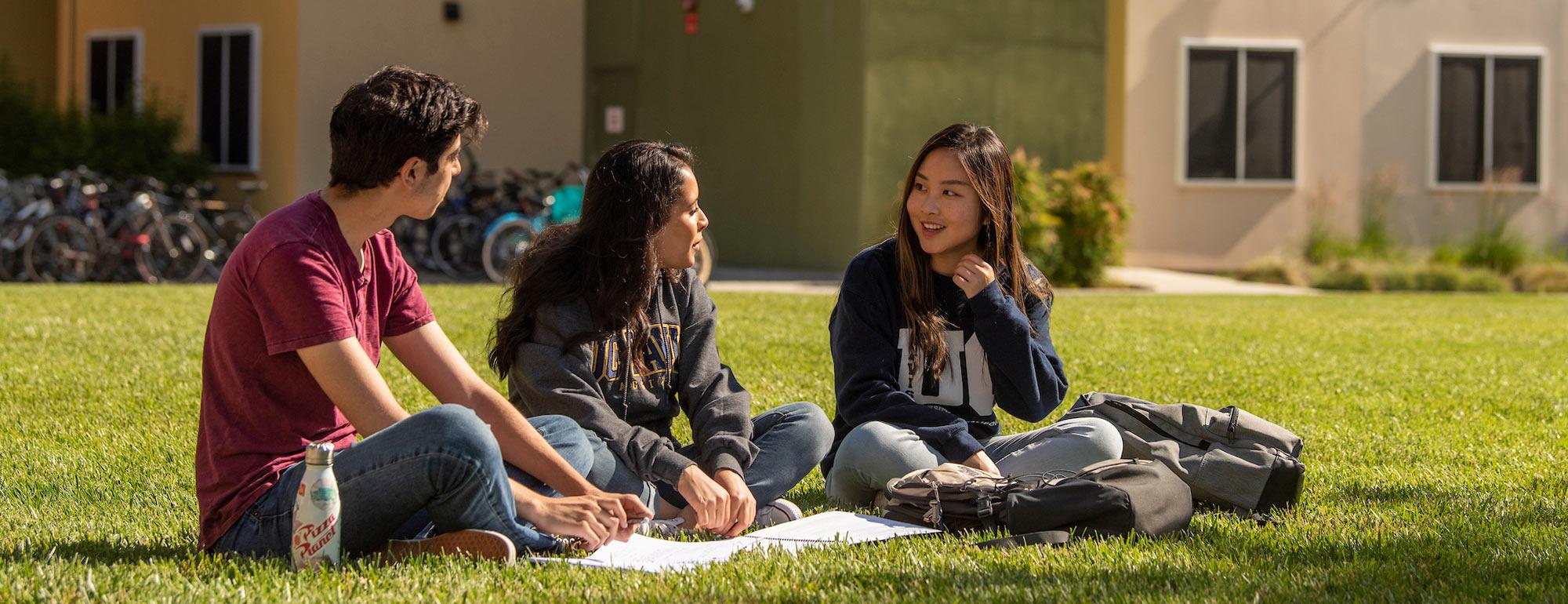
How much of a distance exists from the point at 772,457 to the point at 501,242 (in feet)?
Result: 36.6

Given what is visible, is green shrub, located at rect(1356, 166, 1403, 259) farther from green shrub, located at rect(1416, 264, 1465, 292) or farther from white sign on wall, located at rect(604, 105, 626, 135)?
white sign on wall, located at rect(604, 105, 626, 135)

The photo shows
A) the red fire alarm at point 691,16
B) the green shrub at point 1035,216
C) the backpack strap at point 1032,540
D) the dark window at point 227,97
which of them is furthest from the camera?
the red fire alarm at point 691,16

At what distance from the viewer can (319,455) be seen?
2.99m

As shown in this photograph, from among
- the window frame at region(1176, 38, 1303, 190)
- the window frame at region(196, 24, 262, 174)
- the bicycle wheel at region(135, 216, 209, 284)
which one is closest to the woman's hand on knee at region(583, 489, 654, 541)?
the bicycle wheel at region(135, 216, 209, 284)

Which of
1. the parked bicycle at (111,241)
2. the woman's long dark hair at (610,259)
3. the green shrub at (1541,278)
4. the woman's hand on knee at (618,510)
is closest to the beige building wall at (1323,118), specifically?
the green shrub at (1541,278)

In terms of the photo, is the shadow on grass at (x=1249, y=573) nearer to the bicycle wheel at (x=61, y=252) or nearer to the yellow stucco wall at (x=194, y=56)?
the bicycle wheel at (x=61, y=252)

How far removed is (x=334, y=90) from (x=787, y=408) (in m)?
13.6

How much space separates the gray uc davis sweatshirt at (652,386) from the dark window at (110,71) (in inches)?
595

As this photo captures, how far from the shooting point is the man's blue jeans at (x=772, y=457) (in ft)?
12.8

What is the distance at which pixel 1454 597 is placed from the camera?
3.17 metres

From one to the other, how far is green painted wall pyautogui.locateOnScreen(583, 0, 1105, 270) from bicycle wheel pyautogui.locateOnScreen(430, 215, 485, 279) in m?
2.31

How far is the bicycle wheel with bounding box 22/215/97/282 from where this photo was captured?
14.2 meters

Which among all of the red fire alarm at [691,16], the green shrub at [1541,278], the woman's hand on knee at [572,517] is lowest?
the woman's hand on knee at [572,517]

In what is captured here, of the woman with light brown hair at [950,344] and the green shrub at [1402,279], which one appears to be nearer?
the woman with light brown hair at [950,344]
